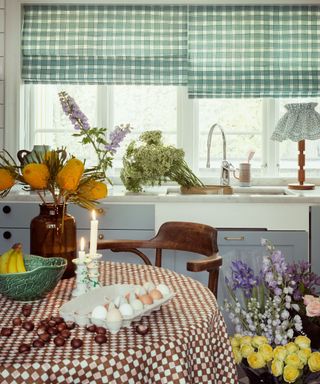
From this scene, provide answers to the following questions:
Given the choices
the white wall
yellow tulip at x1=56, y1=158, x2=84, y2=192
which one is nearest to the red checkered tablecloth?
yellow tulip at x1=56, y1=158, x2=84, y2=192

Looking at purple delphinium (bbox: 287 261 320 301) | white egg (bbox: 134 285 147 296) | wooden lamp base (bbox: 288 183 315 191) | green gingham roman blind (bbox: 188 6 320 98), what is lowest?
purple delphinium (bbox: 287 261 320 301)

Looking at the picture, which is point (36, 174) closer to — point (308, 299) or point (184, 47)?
point (308, 299)

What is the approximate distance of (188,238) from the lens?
2.68m

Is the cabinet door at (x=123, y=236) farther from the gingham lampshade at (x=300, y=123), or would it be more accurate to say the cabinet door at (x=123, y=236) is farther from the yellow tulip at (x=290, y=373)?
the yellow tulip at (x=290, y=373)

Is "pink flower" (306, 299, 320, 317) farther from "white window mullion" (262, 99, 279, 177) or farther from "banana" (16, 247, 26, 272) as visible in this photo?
"white window mullion" (262, 99, 279, 177)

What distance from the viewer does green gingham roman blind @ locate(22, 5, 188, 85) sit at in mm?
4191

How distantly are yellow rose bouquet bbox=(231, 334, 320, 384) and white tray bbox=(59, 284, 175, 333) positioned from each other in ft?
2.00

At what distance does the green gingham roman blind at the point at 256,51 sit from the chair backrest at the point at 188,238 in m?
1.65

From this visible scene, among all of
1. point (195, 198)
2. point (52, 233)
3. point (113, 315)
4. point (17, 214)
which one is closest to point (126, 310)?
point (113, 315)

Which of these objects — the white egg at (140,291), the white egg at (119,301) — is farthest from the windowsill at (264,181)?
the white egg at (119,301)

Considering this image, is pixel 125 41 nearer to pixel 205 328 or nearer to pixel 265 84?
pixel 265 84

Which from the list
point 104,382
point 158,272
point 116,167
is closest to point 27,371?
point 104,382

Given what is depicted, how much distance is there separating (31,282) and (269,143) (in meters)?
2.84

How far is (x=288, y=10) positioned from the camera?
4.17 meters
